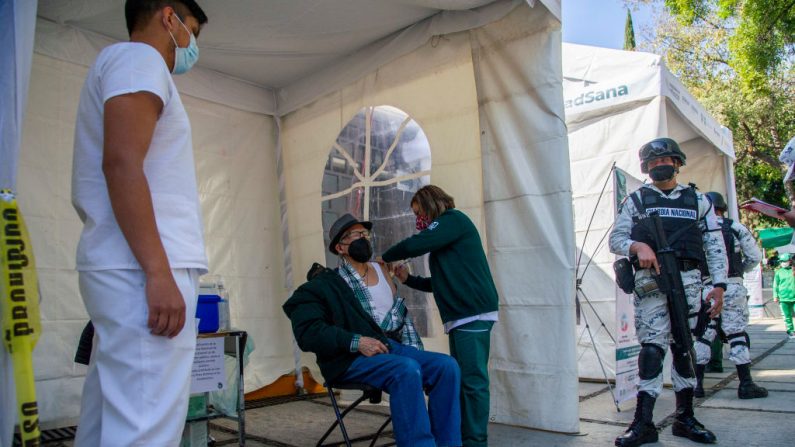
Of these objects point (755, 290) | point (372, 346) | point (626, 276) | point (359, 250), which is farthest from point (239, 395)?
A: point (755, 290)

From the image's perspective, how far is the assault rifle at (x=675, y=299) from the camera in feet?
10.6

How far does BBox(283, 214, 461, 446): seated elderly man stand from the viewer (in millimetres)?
2670

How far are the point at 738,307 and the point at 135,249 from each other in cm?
545

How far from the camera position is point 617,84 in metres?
5.70

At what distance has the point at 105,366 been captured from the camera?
4.24 feet

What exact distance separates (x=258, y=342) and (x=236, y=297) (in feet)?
1.54

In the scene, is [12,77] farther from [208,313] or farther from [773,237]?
[773,237]

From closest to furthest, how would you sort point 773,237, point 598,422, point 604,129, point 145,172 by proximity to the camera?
point 145,172, point 598,422, point 773,237, point 604,129

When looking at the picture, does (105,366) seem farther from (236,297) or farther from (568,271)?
(236,297)

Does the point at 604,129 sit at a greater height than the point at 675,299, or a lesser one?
greater

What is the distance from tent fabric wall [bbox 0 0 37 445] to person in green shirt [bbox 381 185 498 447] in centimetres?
194

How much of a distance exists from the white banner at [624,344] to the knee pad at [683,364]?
843 mm

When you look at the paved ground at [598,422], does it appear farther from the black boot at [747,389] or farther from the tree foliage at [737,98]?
the tree foliage at [737,98]

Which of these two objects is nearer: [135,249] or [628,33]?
[135,249]
